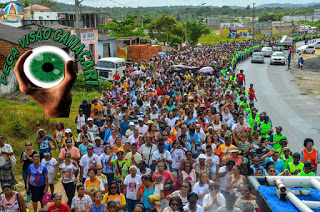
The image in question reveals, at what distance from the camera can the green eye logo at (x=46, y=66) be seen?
1133cm

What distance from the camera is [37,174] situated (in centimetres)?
823

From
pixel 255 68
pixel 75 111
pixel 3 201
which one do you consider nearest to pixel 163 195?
pixel 3 201

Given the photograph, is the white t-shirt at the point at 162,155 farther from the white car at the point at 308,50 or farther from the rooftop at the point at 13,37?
the white car at the point at 308,50

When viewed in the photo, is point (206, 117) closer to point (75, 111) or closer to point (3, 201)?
point (3, 201)

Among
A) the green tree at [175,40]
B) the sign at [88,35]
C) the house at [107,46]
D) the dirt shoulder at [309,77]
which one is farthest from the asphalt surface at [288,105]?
the green tree at [175,40]

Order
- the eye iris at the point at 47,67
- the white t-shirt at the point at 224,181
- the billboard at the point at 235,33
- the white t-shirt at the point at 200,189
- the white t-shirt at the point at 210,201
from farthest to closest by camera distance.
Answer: the billboard at the point at 235,33 → the eye iris at the point at 47,67 → the white t-shirt at the point at 224,181 → the white t-shirt at the point at 200,189 → the white t-shirt at the point at 210,201

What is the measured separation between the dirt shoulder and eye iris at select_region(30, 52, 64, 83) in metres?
17.5

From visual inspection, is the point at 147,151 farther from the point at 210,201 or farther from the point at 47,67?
the point at 47,67

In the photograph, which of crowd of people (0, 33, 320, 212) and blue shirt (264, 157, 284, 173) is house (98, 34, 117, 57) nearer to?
crowd of people (0, 33, 320, 212)

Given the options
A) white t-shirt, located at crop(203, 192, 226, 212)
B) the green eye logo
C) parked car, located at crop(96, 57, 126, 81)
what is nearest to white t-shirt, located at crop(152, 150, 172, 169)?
white t-shirt, located at crop(203, 192, 226, 212)

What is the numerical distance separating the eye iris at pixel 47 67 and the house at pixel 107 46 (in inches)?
1012

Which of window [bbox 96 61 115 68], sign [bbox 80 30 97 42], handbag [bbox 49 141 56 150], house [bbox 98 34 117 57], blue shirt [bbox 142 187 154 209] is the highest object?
sign [bbox 80 30 97 42]

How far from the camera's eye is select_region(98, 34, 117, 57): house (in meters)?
37.6

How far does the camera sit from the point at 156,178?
7293 millimetres
